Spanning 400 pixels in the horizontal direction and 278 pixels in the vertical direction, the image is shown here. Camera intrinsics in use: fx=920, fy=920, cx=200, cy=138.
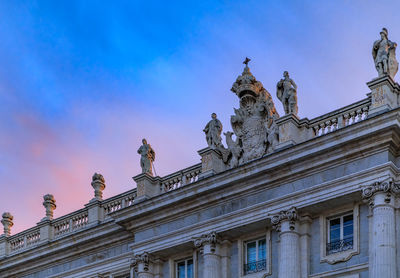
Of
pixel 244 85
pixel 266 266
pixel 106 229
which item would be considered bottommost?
pixel 266 266

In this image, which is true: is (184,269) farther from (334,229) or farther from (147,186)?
(334,229)

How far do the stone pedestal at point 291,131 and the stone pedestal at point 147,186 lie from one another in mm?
6462

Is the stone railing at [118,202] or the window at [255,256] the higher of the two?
the stone railing at [118,202]

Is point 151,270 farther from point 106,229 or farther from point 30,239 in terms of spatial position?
point 30,239

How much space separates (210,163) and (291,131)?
12.3 ft

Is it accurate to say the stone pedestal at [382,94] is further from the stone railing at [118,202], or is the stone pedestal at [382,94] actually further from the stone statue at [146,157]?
the stone railing at [118,202]

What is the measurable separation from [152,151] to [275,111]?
634cm

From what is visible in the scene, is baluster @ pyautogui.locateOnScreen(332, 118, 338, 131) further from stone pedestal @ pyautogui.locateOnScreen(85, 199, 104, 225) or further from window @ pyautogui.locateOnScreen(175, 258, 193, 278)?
stone pedestal @ pyautogui.locateOnScreen(85, 199, 104, 225)

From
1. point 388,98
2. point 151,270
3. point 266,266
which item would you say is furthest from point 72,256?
point 388,98

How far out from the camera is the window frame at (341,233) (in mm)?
29750

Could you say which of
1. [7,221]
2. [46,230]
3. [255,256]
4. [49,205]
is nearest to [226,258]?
[255,256]

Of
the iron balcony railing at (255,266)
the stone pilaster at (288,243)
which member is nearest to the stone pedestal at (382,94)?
the stone pilaster at (288,243)

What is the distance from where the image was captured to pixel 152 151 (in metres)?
38.2

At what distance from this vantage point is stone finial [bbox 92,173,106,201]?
40.1 metres
